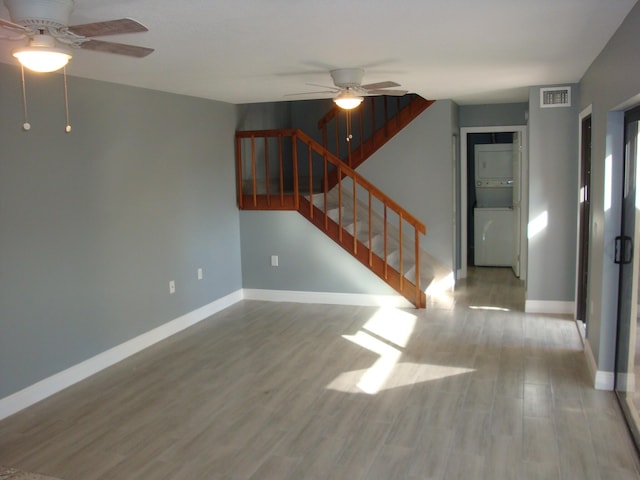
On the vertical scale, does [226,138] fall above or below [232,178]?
above

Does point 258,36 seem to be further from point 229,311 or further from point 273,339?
point 229,311

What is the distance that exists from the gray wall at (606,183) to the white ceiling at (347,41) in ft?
0.61

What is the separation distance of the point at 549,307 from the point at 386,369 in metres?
2.45

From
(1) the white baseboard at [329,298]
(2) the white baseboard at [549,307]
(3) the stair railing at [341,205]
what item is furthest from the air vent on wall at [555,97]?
(1) the white baseboard at [329,298]

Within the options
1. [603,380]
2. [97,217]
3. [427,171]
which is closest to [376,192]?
[427,171]

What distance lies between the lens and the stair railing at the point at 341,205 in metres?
6.43

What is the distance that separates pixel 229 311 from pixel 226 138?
1997 millimetres

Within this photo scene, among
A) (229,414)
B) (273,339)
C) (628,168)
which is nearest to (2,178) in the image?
(229,414)

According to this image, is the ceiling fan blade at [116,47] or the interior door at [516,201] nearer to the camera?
the ceiling fan blade at [116,47]

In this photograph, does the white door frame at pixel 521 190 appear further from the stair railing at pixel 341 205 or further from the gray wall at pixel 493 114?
the stair railing at pixel 341 205

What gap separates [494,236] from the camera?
8664 mm

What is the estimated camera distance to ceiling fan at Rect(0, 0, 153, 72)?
2.30 metres

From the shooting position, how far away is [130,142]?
5.04 meters

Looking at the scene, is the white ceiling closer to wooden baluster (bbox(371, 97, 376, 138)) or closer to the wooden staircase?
the wooden staircase
